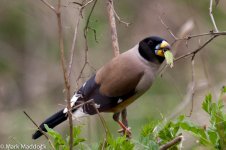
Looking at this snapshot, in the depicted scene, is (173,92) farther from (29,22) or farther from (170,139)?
(170,139)

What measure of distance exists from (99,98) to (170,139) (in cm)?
186

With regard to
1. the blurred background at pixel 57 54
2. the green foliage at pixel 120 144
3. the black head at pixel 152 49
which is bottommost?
the blurred background at pixel 57 54

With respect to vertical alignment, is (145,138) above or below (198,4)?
above

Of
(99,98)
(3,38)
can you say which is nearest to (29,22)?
(3,38)

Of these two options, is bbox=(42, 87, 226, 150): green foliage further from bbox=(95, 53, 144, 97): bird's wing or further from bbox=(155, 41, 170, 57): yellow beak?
bbox=(95, 53, 144, 97): bird's wing

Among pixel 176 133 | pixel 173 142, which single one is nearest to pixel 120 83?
pixel 176 133

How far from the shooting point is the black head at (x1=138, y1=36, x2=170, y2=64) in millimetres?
3804

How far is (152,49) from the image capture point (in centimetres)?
391

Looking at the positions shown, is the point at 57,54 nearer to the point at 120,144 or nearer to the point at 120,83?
the point at 120,83

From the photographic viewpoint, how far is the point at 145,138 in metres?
1.98

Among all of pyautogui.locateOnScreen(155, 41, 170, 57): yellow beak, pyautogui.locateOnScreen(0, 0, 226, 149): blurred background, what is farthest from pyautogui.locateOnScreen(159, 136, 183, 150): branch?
pyautogui.locateOnScreen(0, 0, 226, 149): blurred background

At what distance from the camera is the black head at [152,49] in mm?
3804

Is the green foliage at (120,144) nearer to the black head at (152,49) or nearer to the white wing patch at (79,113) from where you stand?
the white wing patch at (79,113)

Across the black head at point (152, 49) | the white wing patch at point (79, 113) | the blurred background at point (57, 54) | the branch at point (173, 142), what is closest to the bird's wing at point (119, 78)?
the black head at point (152, 49)
